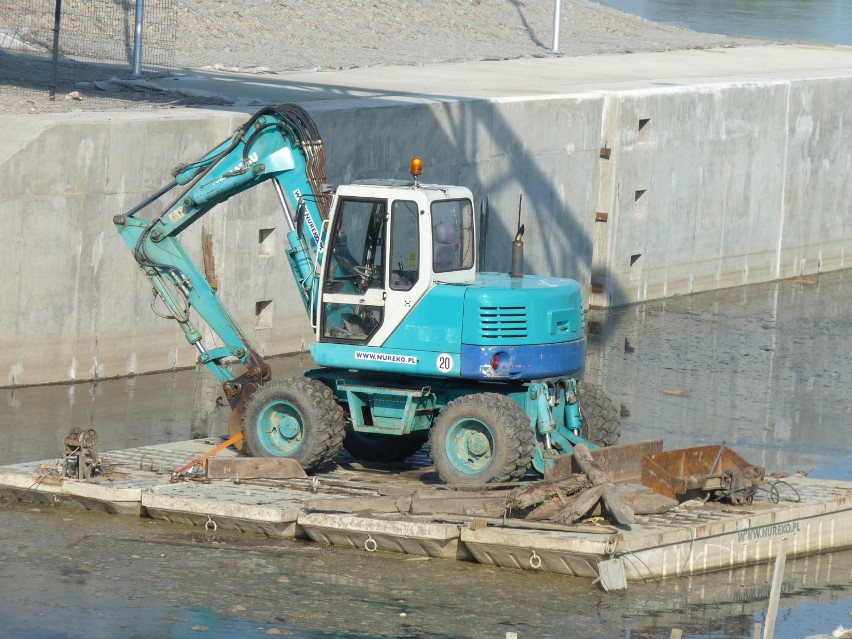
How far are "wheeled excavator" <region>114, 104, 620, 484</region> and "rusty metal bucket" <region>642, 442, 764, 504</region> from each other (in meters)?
0.75

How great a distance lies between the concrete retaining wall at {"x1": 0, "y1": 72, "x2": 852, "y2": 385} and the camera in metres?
17.4

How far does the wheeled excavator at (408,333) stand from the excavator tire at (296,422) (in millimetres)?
11

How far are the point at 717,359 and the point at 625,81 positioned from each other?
7.46 metres

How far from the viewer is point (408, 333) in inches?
506

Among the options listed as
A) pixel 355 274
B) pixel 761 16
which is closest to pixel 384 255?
pixel 355 274

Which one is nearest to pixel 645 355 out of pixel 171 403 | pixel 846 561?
pixel 171 403

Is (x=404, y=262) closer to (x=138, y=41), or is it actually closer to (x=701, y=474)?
(x=701, y=474)

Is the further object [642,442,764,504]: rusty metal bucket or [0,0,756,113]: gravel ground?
[0,0,756,113]: gravel ground

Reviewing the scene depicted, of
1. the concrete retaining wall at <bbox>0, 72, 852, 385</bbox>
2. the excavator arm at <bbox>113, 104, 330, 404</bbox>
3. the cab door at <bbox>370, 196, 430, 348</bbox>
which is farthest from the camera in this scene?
the concrete retaining wall at <bbox>0, 72, 852, 385</bbox>

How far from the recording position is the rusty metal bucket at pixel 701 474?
41.1 feet

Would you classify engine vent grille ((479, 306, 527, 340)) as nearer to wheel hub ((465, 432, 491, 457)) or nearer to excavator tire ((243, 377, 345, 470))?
wheel hub ((465, 432, 491, 457))

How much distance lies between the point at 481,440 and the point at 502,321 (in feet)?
2.93

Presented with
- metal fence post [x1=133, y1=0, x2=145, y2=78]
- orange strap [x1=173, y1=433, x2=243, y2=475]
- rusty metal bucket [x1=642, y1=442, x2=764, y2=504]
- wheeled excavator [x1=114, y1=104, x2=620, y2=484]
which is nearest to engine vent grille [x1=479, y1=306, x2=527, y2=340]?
wheeled excavator [x1=114, y1=104, x2=620, y2=484]

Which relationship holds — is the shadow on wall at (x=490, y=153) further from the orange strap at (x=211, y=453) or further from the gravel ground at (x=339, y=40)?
the orange strap at (x=211, y=453)
